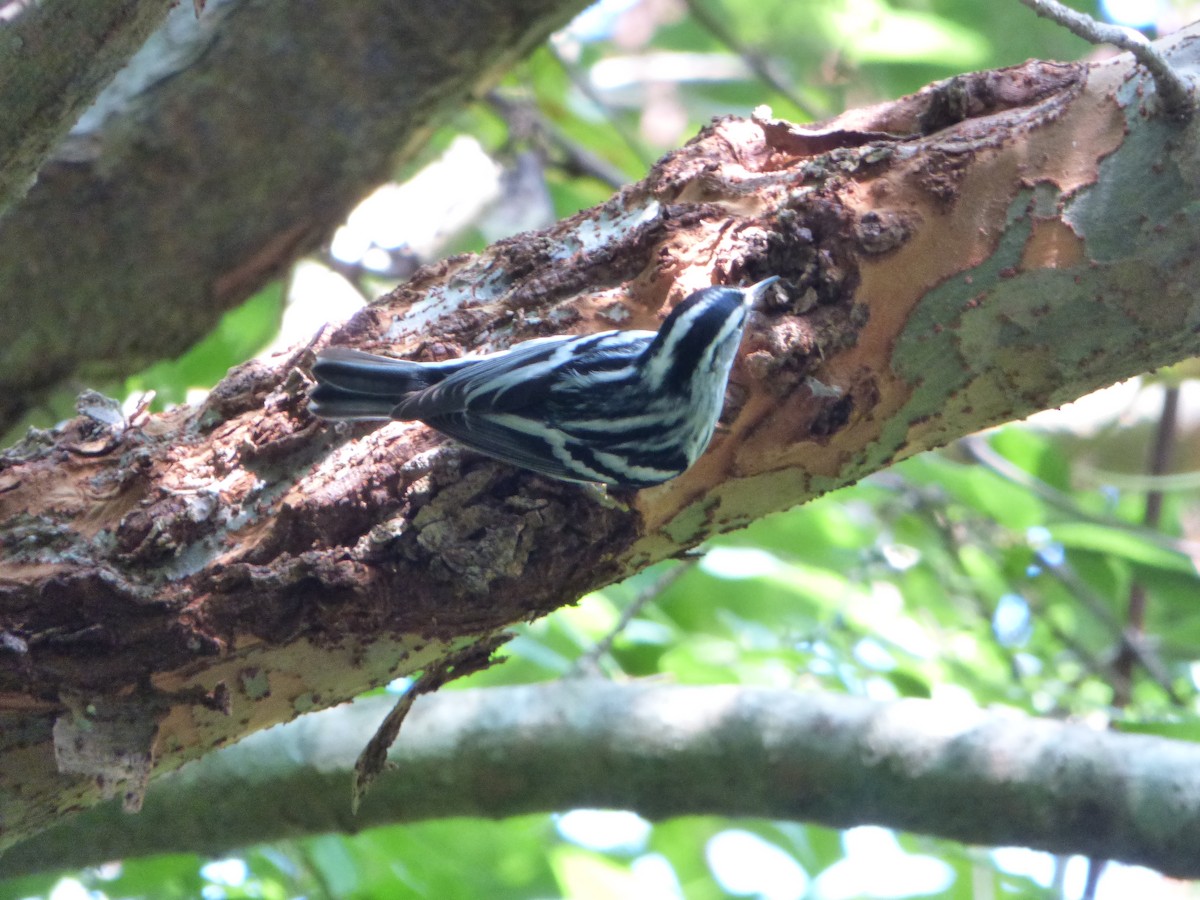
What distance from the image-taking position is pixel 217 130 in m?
3.57

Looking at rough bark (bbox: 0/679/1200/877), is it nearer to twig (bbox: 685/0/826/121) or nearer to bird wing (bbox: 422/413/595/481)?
bird wing (bbox: 422/413/595/481)

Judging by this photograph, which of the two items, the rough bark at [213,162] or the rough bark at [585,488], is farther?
the rough bark at [213,162]

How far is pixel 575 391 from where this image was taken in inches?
107

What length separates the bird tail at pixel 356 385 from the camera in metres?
2.24

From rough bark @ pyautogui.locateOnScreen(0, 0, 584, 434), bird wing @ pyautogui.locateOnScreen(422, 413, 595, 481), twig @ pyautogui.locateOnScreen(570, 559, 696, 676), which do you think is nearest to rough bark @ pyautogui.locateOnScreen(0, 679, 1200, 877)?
twig @ pyautogui.locateOnScreen(570, 559, 696, 676)

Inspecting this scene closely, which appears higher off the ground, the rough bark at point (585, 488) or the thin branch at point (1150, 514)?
the thin branch at point (1150, 514)

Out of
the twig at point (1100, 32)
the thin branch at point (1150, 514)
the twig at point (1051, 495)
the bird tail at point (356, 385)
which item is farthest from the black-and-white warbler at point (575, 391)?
the thin branch at point (1150, 514)

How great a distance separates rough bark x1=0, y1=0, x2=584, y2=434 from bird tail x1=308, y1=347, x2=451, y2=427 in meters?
1.61

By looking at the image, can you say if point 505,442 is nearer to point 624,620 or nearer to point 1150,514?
point 624,620

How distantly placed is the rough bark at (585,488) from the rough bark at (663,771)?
3.21 feet

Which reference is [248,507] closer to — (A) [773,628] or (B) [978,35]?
(A) [773,628]

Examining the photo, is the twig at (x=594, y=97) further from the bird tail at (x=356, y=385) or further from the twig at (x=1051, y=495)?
the bird tail at (x=356, y=385)

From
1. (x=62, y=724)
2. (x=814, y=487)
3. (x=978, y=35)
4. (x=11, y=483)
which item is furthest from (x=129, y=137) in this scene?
(x=978, y=35)

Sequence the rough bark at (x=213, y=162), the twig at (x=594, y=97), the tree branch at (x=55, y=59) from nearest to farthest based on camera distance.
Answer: the tree branch at (x=55, y=59) → the rough bark at (x=213, y=162) → the twig at (x=594, y=97)
